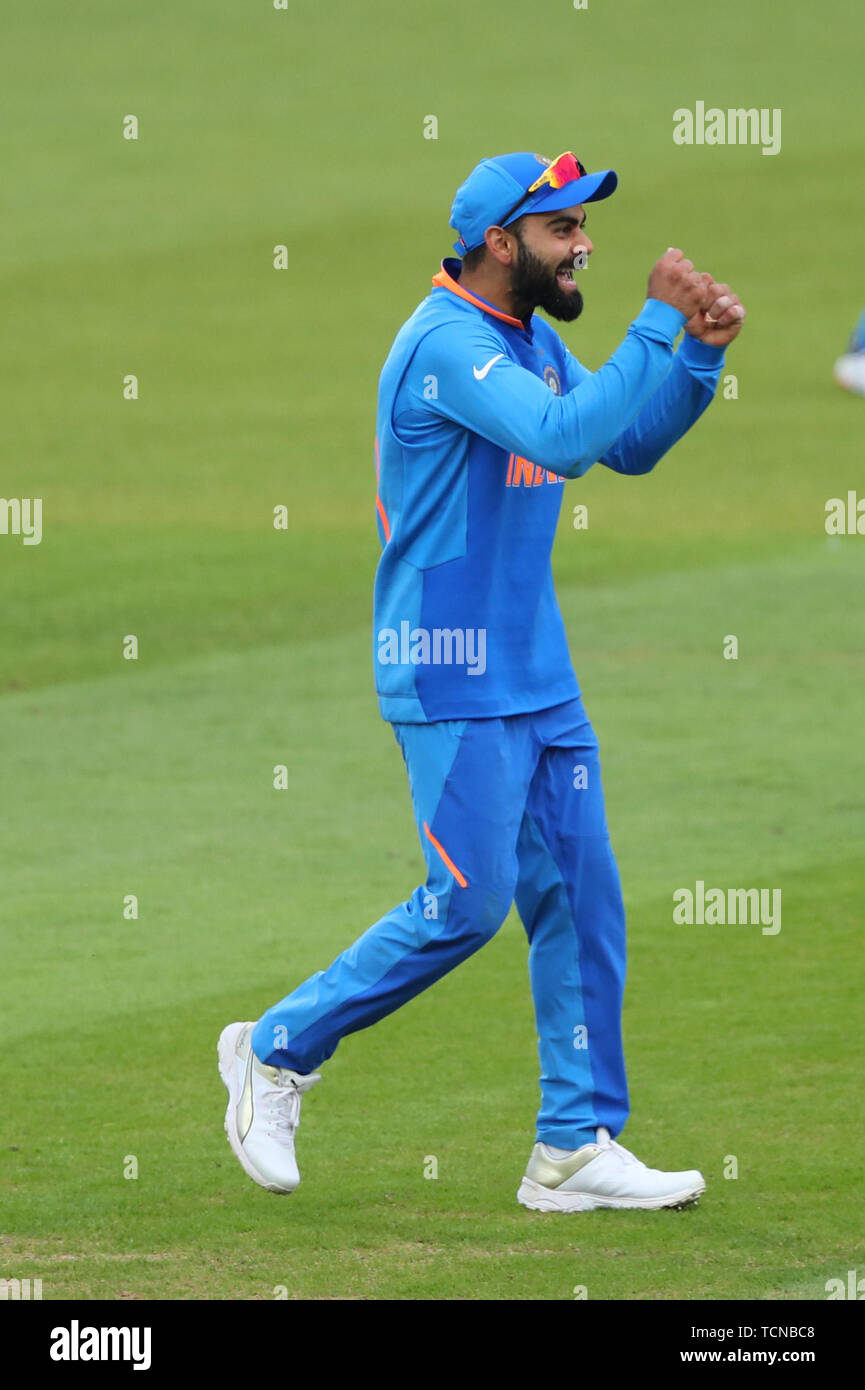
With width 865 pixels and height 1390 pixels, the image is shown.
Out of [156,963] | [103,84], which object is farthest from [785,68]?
[156,963]

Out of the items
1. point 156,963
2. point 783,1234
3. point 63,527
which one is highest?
point 63,527

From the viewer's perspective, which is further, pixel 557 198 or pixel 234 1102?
pixel 234 1102

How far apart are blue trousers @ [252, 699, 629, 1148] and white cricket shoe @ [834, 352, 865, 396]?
20.5 m

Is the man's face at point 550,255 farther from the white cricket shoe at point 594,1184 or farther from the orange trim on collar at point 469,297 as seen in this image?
the white cricket shoe at point 594,1184

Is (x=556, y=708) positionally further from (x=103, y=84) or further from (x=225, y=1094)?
(x=103, y=84)

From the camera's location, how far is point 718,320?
5617 mm

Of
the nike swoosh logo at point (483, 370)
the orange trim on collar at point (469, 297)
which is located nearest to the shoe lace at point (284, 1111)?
the nike swoosh logo at point (483, 370)

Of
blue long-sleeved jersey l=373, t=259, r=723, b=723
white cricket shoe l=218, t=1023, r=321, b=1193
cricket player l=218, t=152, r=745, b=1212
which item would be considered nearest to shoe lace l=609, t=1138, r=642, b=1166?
cricket player l=218, t=152, r=745, b=1212

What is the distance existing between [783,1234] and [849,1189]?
0.35m

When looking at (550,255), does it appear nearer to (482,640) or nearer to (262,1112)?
(482,640)

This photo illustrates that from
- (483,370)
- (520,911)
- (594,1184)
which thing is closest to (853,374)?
(520,911)

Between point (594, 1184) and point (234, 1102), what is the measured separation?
2.93 ft

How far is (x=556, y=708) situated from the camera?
19.0 feet

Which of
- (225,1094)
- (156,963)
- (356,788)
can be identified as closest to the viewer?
(225,1094)
